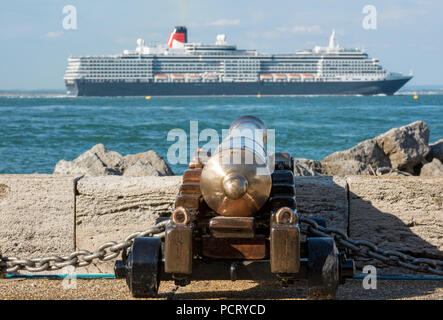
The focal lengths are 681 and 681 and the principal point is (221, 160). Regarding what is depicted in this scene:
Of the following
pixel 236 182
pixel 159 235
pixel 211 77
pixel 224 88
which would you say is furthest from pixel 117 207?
pixel 224 88

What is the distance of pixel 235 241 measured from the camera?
2.68m

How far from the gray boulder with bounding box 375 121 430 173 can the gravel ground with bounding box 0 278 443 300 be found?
7090 mm

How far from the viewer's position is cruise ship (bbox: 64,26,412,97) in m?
79.2

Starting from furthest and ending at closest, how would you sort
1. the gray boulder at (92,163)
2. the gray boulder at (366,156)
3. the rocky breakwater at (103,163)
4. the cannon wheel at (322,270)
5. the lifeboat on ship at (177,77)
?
the lifeboat on ship at (177,77), the gray boulder at (366,156), the gray boulder at (92,163), the rocky breakwater at (103,163), the cannon wheel at (322,270)

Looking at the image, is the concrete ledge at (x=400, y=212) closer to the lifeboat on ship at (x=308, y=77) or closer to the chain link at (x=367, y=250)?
the chain link at (x=367, y=250)

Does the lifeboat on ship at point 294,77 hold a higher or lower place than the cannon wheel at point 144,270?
higher

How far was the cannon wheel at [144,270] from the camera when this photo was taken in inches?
106

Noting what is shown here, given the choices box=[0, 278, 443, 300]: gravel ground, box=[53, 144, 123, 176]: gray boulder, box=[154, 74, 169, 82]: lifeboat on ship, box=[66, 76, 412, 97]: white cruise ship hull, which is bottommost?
box=[0, 278, 443, 300]: gravel ground

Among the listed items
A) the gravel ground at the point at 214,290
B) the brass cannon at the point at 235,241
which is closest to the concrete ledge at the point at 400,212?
the gravel ground at the point at 214,290

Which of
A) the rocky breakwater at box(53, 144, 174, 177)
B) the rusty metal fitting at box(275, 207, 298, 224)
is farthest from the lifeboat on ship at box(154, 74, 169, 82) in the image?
the rusty metal fitting at box(275, 207, 298, 224)

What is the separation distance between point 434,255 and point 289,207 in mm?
1171

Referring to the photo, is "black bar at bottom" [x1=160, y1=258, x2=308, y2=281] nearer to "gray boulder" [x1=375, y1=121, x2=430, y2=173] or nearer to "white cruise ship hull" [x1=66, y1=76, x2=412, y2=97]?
"gray boulder" [x1=375, y1=121, x2=430, y2=173]

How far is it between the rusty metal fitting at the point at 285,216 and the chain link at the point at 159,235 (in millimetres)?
437
